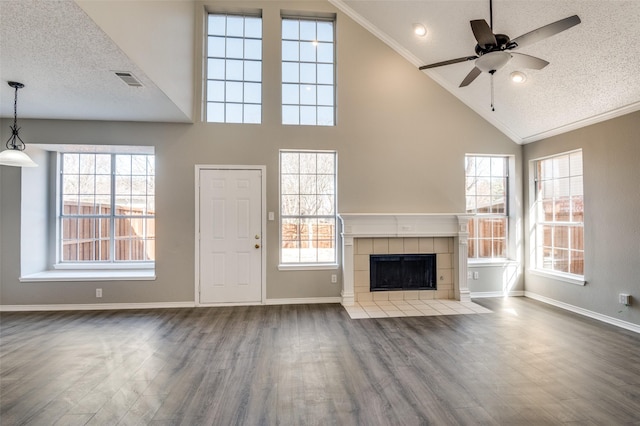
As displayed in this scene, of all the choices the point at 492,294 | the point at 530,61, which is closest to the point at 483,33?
the point at 530,61

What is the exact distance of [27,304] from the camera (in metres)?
4.10

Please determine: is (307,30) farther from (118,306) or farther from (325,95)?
(118,306)

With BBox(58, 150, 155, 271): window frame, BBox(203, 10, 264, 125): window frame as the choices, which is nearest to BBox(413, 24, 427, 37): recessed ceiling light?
BBox(203, 10, 264, 125): window frame

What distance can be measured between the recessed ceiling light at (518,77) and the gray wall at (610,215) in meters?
1.10

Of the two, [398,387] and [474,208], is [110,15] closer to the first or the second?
[398,387]

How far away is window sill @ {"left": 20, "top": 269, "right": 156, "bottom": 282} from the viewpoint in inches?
161

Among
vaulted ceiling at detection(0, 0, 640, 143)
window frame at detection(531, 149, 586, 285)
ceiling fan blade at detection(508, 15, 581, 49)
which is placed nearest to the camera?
ceiling fan blade at detection(508, 15, 581, 49)

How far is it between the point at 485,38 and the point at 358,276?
319 centimetres

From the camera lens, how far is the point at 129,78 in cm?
290

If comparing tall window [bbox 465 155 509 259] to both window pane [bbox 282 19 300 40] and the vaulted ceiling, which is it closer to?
the vaulted ceiling

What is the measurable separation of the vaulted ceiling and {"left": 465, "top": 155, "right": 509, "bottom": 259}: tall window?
591 millimetres

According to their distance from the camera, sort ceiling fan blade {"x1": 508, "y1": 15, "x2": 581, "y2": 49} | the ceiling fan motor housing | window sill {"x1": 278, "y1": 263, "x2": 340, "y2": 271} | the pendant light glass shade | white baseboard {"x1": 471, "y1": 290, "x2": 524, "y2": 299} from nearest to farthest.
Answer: ceiling fan blade {"x1": 508, "y1": 15, "x2": 581, "y2": 49} → the ceiling fan motor housing → the pendant light glass shade → window sill {"x1": 278, "y1": 263, "x2": 340, "y2": 271} → white baseboard {"x1": 471, "y1": 290, "x2": 524, "y2": 299}

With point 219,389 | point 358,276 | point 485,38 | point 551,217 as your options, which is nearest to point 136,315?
point 219,389

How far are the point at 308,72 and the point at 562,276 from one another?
4674mm
